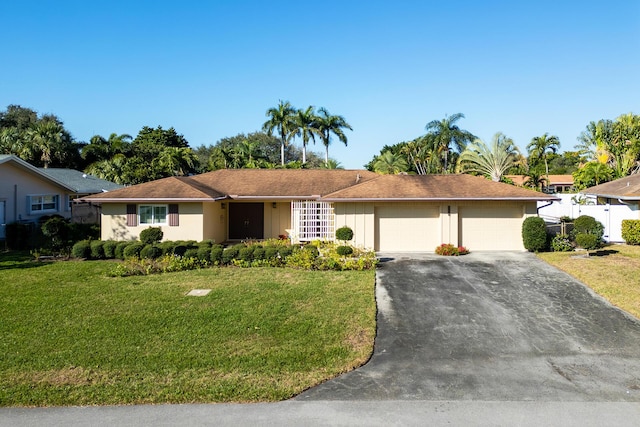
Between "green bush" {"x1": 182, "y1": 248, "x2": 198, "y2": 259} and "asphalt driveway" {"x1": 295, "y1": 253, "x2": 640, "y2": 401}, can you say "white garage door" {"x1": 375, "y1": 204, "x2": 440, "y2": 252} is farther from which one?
"green bush" {"x1": 182, "y1": 248, "x2": 198, "y2": 259}

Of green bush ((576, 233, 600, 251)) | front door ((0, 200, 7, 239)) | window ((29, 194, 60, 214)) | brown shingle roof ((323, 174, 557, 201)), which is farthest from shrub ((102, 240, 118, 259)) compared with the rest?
green bush ((576, 233, 600, 251))

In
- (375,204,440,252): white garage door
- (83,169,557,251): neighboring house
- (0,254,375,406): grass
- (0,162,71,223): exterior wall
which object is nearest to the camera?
(0,254,375,406): grass

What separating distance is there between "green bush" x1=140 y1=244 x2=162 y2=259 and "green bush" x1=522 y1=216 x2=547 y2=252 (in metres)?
14.5

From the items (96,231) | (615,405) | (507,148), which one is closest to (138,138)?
(96,231)

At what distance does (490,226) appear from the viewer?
17.4m

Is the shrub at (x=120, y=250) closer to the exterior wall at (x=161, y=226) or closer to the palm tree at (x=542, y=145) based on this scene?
the exterior wall at (x=161, y=226)

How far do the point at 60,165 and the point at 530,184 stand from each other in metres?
43.0

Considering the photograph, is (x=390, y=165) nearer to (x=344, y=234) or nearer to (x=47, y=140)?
(x=344, y=234)

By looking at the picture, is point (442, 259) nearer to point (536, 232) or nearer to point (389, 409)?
point (536, 232)

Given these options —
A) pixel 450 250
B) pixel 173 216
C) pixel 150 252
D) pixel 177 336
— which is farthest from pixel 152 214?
pixel 450 250

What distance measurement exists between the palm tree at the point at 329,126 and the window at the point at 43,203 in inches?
975

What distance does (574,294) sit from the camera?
10.7m

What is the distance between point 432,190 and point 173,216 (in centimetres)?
1155

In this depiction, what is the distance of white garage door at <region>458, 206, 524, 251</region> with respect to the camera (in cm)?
1731
